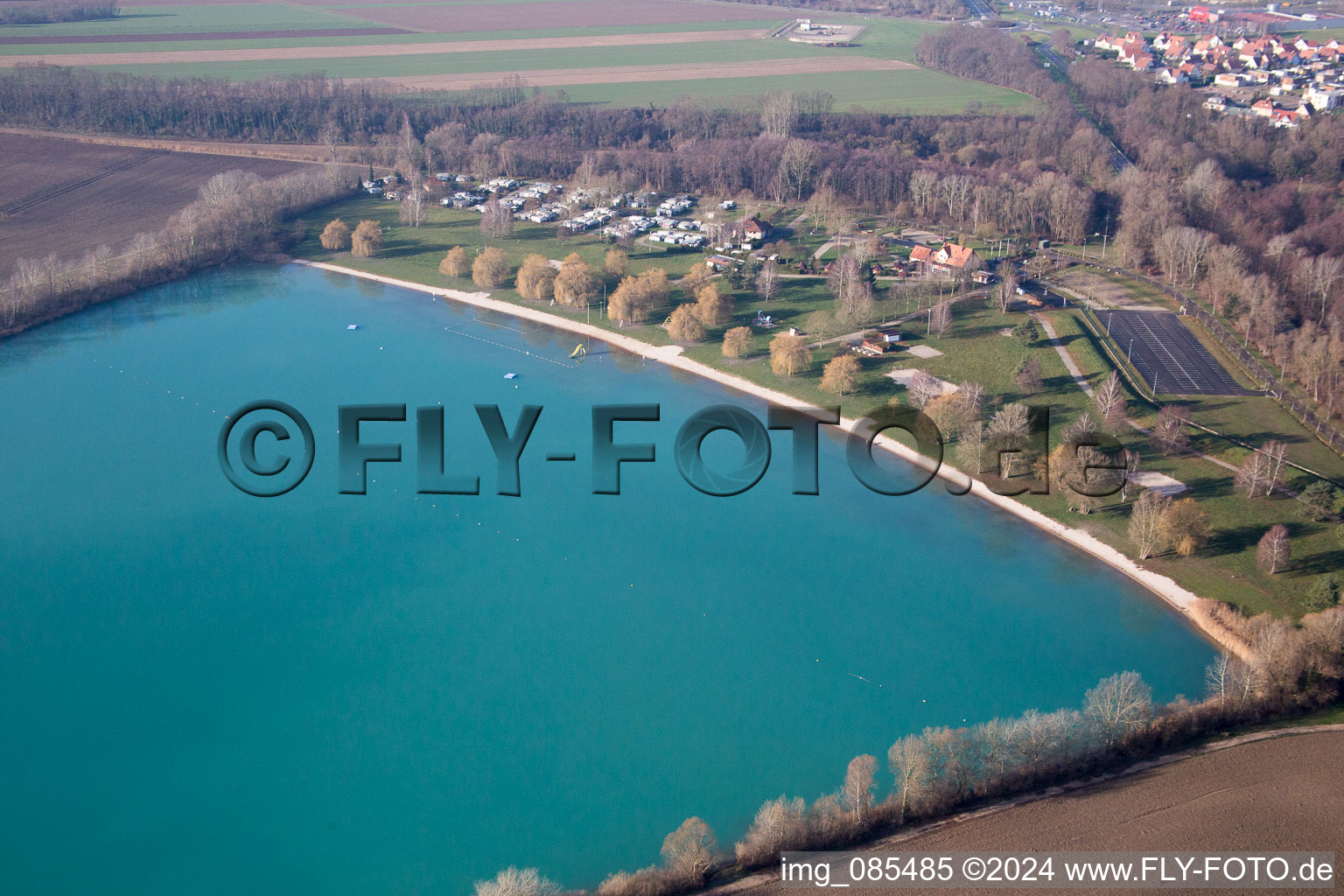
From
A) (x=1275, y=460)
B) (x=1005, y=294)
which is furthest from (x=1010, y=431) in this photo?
(x=1005, y=294)

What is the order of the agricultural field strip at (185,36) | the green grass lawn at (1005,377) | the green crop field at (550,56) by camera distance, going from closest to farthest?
the green grass lawn at (1005,377) < the green crop field at (550,56) < the agricultural field strip at (185,36)

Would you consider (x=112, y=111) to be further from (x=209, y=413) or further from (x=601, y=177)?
(x=209, y=413)

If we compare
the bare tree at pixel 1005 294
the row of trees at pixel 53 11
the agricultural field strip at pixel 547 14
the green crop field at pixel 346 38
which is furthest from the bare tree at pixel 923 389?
the row of trees at pixel 53 11

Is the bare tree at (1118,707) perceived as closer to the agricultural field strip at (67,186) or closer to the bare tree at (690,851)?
the bare tree at (690,851)

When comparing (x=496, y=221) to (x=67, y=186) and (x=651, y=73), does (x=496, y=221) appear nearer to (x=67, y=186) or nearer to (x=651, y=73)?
(x=67, y=186)

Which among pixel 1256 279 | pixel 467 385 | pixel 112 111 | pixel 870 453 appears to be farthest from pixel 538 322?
pixel 112 111

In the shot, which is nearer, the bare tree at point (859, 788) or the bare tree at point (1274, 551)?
the bare tree at point (859, 788)
